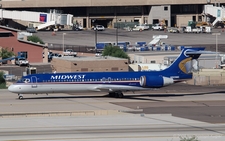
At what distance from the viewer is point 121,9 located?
167 metres

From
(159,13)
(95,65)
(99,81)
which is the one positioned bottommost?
(99,81)

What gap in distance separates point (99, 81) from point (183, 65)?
26.1ft

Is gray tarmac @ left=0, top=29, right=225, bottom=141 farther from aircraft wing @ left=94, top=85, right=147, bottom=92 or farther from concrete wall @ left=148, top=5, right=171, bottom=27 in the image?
concrete wall @ left=148, top=5, right=171, bottom=27

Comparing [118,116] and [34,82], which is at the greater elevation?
[34,82]

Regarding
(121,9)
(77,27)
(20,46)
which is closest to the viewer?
(20,46)

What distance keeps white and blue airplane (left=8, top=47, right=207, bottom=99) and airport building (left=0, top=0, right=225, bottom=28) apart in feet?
334

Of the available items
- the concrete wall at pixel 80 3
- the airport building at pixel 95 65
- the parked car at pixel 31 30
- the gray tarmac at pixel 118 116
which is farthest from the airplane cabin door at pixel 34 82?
the concrete wall at pixel 80 3

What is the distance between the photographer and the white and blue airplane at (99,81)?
5866 centimetres

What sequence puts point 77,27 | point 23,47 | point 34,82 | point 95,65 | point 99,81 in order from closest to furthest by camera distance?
point 34,82 < point 99,81 < point 95,65 < point 23,47 < point 77,27

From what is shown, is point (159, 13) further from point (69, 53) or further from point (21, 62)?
point (21, 62)

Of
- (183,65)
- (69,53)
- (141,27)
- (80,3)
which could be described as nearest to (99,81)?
(183,65)

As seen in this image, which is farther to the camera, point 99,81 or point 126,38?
point 126,38

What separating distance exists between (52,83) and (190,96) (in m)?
13.0

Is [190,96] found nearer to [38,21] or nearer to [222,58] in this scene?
[222,58]
